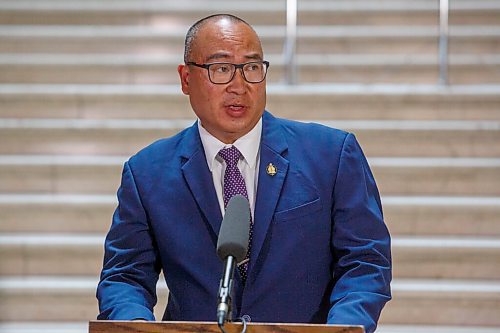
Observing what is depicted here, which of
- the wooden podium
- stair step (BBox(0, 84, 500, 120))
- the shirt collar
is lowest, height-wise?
the wooden podium

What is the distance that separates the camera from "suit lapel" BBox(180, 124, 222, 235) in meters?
2.97

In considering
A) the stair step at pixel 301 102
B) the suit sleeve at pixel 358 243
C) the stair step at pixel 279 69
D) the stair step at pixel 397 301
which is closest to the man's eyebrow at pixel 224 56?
the suit sleeve at pixel 358 243

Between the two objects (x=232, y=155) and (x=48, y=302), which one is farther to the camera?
(x=48, y=302)

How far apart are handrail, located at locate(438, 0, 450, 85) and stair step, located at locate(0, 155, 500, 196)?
1.98 feet

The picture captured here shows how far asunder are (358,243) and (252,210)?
30 centimetres

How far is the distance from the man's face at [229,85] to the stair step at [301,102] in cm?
334

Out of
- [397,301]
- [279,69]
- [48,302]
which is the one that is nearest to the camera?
[397,301]

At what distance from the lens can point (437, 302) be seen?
5.67 m

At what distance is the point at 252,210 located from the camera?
2.99m

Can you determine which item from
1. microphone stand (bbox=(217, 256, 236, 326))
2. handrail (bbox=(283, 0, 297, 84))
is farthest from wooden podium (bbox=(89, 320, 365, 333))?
handrail (bbox=(283, 0, 297, 84))

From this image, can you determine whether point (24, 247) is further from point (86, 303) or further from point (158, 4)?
point (158, 4)

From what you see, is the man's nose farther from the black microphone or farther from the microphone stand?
the microphone stand

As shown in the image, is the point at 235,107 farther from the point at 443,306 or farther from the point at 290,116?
the point at 290,116

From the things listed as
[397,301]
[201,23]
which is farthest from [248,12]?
[201,23]
